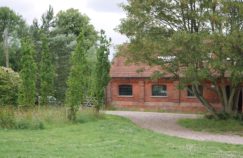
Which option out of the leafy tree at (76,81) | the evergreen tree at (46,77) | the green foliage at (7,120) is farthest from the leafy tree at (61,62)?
the green foliage at (7,120)

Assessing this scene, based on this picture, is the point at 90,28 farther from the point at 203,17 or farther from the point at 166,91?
the point at 203,17

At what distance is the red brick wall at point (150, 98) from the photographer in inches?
1638

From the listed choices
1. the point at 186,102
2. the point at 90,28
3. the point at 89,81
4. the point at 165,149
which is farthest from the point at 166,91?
the point at 90,28

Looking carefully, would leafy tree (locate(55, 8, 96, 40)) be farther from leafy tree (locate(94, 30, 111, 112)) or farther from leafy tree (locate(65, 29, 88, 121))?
leafy tree (locate(65, 29, 88, 121))

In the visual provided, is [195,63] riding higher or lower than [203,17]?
lower

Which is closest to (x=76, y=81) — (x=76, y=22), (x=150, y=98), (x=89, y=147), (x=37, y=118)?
(x=37, y=118)

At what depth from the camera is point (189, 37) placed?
25.7 m

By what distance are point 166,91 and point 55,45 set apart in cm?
1121

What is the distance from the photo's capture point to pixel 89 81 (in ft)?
134

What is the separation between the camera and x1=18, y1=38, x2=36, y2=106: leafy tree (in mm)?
28078

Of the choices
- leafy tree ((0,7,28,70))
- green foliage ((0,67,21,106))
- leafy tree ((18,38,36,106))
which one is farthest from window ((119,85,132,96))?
leafy tree ((0,7,28,70))

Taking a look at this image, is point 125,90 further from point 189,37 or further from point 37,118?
point 37,118

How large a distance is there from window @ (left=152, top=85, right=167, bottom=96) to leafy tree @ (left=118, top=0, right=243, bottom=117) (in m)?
12.5

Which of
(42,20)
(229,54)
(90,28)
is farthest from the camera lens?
(90,28)
